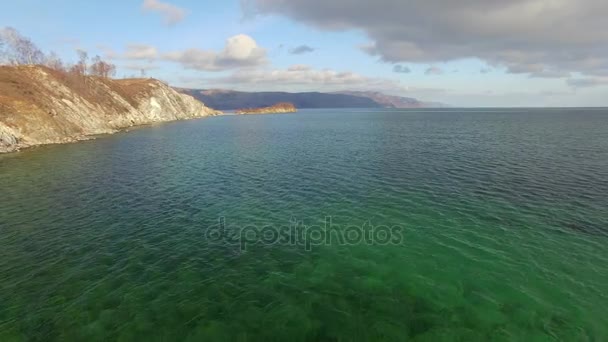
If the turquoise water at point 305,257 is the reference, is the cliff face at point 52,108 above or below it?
above

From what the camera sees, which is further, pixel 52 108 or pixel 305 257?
pixel 52 108

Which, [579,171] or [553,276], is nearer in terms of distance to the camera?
[553,276]

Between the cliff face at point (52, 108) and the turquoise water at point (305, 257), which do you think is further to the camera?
the cliff face at point (52, 108)

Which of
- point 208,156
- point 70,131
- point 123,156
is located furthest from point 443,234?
point 70,131

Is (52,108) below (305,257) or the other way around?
the other way around

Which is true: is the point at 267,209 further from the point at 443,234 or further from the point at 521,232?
the point at 521,232
